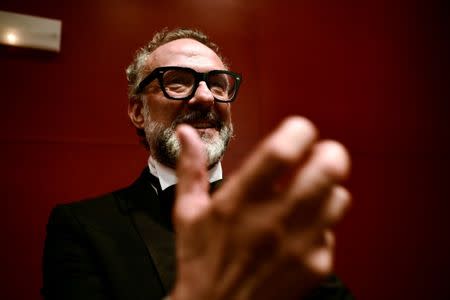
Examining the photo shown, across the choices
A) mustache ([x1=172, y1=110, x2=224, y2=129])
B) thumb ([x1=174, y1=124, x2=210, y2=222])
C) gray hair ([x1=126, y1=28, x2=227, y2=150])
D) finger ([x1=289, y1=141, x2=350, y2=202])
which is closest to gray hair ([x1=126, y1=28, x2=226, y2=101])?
gray hair ([x1=126, y1=28, x2=227, y2=150])

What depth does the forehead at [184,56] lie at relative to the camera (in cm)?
106

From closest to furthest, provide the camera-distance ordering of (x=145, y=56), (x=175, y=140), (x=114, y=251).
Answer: (x=114, y=251) → (x=175, y=140) → (x=145, y=56)

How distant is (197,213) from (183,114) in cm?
68

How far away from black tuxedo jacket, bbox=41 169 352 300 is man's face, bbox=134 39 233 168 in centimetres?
17

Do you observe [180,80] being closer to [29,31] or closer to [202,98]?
→ [202,98]

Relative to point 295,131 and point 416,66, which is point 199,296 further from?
point 416,66

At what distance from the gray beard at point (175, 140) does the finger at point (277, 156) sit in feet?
2.18

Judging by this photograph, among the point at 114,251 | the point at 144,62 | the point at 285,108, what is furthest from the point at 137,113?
the point at 285,108

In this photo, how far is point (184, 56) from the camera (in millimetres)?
1071

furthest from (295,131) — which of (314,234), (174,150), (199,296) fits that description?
(174,150)

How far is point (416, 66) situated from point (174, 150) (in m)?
1.73

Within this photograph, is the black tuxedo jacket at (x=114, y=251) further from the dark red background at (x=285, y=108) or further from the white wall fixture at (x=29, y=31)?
the white wall fixture at (x=29, y=31)

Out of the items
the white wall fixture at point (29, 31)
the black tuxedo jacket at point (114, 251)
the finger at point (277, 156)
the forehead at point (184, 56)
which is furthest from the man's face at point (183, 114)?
the finger at point (277, 156)

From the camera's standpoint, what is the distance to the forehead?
41.8 inches
